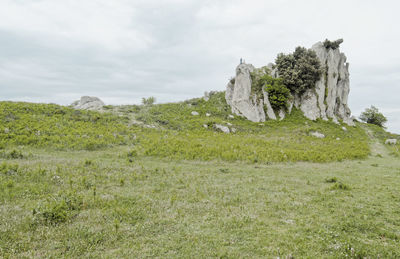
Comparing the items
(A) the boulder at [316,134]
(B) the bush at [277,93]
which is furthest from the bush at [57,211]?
(B) the bush at [277,93]

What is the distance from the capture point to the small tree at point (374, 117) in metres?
74.6

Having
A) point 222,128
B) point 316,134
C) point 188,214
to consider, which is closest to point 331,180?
point 188,214

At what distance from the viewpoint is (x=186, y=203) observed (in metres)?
10.1

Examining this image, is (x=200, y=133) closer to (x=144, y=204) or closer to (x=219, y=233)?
(x=144, y=204)

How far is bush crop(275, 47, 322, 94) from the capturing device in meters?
50.1

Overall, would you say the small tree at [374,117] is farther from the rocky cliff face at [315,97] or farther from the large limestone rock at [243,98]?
the large limestone rock at [243,98]

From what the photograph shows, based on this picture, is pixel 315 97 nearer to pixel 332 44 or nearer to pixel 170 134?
pixel 332 44

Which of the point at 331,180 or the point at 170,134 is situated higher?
the point at 170,134

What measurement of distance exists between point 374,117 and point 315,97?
136ft

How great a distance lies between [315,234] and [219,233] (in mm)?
3404

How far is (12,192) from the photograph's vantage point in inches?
405

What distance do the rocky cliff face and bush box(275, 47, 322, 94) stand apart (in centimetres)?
234

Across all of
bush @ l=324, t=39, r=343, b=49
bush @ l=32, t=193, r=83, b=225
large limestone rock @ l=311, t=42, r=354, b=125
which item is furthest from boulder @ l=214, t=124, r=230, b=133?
bush @ l=324, t=39, r=343, b=49

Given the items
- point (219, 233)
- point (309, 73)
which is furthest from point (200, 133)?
point (309, 73)
